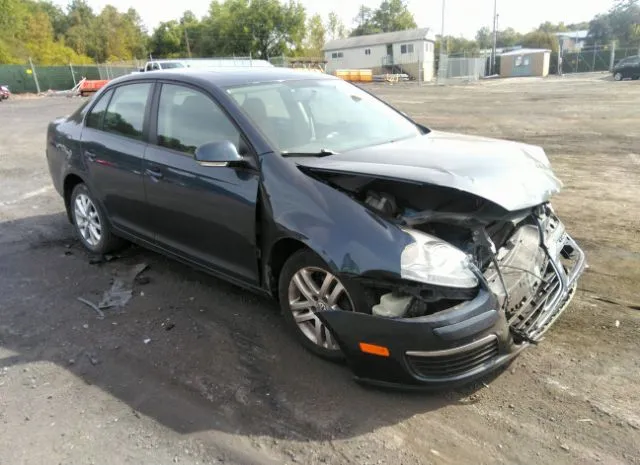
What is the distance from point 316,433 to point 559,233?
7.46ft

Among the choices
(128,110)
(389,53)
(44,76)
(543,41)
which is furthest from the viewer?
(543,41)

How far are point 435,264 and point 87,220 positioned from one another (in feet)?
13.1

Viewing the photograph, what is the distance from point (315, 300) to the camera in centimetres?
339

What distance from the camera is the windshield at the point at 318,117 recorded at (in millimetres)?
3812

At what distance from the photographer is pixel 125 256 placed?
550 centimetres

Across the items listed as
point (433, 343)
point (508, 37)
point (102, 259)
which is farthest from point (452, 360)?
point (508, 37)

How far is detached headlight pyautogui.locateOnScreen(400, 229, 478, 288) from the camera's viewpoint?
2.84 metres

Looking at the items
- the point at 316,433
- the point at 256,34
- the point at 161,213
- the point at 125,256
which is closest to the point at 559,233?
the point at 316,433

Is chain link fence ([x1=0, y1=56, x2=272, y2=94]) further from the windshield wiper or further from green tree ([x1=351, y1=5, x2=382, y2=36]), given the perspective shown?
green tree ([x1=351, y1=5, x2=382, y2=36])

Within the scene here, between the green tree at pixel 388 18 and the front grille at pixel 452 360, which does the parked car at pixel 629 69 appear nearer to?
the front grille at pixel 452 360

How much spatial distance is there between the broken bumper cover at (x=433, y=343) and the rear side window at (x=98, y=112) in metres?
3.37

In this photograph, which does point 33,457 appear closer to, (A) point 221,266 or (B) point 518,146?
(A) point 221,266

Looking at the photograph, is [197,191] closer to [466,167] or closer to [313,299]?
[313,299]

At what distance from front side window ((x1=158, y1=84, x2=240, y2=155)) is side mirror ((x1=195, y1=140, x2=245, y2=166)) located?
194 millimetres
